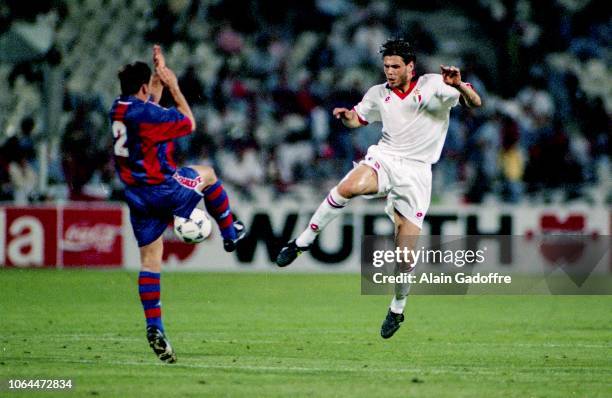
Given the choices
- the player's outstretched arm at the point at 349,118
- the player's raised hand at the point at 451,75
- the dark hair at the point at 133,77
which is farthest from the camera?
the player's outstretched arm at the point at 349,118

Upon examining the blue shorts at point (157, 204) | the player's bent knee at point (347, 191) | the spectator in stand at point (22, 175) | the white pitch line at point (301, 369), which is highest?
the spectator in stand at point (22, 175)

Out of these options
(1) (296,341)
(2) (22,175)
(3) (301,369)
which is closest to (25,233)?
(2) (22,175)

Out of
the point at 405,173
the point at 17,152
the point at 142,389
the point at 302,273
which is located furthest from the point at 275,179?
the point at 142,389

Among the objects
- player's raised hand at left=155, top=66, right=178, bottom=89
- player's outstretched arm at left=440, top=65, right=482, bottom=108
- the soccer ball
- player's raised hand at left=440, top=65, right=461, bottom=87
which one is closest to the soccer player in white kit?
player's outstretched arm at left=440, top=65, right=482, bottom=108

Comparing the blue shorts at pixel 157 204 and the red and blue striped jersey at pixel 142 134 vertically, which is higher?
the red and blue striped jersey at pixel 142 134

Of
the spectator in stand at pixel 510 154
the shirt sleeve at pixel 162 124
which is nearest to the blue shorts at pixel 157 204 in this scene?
the shirt sleeve at pixel 162 124

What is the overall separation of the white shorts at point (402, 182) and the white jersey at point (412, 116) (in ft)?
0.23

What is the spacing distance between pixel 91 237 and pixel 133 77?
33.5 ft

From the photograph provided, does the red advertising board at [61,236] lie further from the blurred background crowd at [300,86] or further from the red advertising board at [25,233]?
the blurred background crowd at [300,86]

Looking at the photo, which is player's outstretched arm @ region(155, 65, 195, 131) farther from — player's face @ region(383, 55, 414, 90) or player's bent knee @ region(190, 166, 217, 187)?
player's face @ region(383, 55, 414, 90)

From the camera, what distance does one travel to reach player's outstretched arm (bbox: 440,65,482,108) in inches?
410

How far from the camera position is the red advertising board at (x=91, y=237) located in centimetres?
1937

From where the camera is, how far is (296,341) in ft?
37.8

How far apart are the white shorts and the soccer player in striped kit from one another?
1810mm
